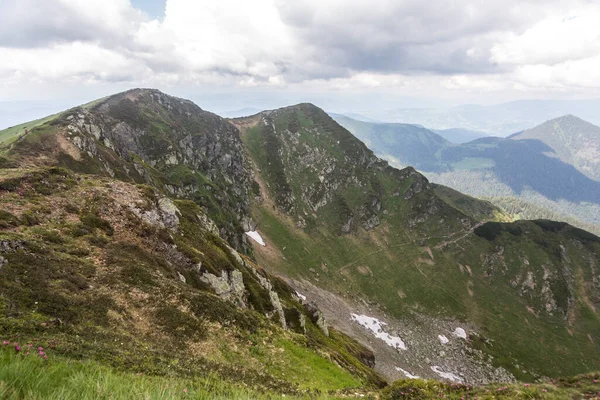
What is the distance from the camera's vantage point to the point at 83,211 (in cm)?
3922

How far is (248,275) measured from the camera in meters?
59.7

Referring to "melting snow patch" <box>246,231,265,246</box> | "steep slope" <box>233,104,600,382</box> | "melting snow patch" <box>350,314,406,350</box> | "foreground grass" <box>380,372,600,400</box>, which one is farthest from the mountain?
"foreground grass" <box>380,372,600,400</box>

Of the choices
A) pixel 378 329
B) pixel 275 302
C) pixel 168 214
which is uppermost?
pixel 168 214

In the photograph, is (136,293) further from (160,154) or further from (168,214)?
(160,154)

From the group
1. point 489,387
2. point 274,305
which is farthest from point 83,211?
point 489,387

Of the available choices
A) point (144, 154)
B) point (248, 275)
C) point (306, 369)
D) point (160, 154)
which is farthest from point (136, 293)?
point (160, 154)


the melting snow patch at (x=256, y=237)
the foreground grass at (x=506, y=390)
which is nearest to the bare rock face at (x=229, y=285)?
the foreground grass at (x=506, y=390)

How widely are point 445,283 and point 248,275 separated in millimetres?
135358

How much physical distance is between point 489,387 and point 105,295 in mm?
29472

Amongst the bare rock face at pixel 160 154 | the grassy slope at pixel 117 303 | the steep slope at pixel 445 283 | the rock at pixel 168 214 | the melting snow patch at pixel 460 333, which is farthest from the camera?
the melting snow patch at pixel 460 333

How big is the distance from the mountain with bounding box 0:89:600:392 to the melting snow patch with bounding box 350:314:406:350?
0.68m

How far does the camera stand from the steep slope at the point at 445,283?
120m

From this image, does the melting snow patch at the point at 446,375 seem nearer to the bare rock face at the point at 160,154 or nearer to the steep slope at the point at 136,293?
the steep slope at the point at 136,293

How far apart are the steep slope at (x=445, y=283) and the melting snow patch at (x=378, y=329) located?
51 centimetres
